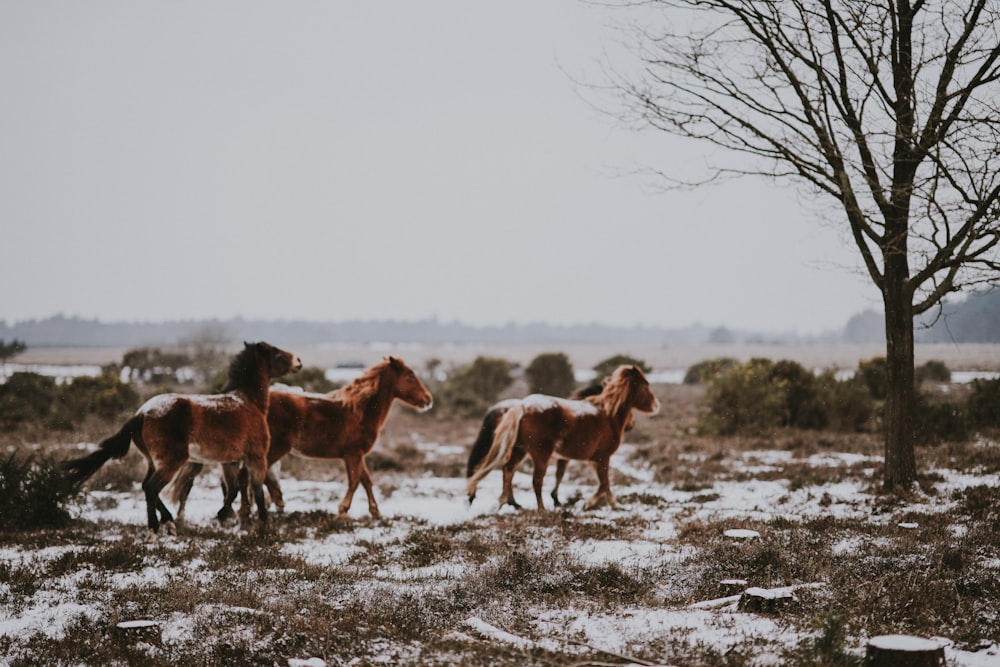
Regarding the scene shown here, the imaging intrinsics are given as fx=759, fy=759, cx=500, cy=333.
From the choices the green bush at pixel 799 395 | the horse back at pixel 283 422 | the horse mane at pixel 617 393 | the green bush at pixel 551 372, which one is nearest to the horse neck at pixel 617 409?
the horse mane at pixel 617 393

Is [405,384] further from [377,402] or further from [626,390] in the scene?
[626,390]

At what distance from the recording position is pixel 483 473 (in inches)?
422

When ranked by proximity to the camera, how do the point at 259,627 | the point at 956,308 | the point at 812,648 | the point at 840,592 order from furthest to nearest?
the point at 956,308 < the point at 840,592 < the point at 259,627 < the point at 812,648

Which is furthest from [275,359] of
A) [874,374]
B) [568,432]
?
[874,374]

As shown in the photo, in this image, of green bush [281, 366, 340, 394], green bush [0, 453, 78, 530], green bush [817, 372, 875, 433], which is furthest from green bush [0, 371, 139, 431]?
green bush [817, 372, 875, 433]

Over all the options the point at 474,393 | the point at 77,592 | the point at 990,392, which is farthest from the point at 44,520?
the point at 474,393

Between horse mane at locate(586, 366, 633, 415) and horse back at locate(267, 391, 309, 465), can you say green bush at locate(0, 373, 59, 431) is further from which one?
horse mane at locate(586, 366, 633, 415)

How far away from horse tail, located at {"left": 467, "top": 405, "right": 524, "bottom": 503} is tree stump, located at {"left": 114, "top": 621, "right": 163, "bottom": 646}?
5.69 meters

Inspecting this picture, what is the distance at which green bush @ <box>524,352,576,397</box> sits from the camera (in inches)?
1313

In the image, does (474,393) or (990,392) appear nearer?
(990,392)

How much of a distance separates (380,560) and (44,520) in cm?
452

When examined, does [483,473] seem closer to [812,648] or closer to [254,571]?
[254,571]

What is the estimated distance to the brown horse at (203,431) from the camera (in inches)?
327

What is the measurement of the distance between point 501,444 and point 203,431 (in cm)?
393
